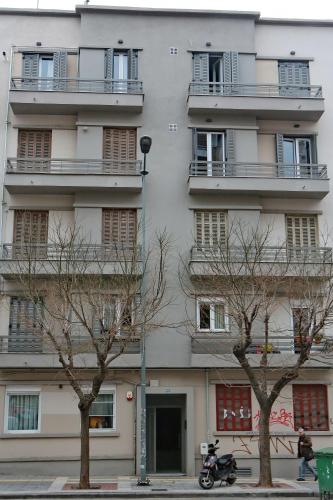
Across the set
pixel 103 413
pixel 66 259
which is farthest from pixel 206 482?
pixel 66 259

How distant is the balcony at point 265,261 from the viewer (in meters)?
21.4

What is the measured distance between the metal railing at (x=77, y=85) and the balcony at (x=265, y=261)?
7033mm

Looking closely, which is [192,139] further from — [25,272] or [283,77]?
[25,272]

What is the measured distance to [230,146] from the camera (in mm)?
24719

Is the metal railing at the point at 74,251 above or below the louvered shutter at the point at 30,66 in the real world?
below

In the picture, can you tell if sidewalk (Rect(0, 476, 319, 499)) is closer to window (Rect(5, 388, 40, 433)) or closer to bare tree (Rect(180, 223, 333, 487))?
window (Rect(5, 388, 40, 433))

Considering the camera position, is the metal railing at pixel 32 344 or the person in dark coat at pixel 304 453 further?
the metal railing at pixel 32 344

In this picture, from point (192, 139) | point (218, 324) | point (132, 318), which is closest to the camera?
point (132, 318)

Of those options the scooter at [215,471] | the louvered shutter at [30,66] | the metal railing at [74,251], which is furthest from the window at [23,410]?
the louvered shutter at [30,66]

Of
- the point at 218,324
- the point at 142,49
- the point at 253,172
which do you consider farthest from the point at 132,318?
the point at 142,49

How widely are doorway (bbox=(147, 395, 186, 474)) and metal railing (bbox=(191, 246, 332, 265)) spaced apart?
205 inches

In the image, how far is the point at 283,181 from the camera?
24.0 m

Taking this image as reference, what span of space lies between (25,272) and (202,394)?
7554 millimetres

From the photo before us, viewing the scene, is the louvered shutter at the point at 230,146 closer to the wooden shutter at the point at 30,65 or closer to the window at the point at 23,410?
the wooden shutter at the point at 30,65
